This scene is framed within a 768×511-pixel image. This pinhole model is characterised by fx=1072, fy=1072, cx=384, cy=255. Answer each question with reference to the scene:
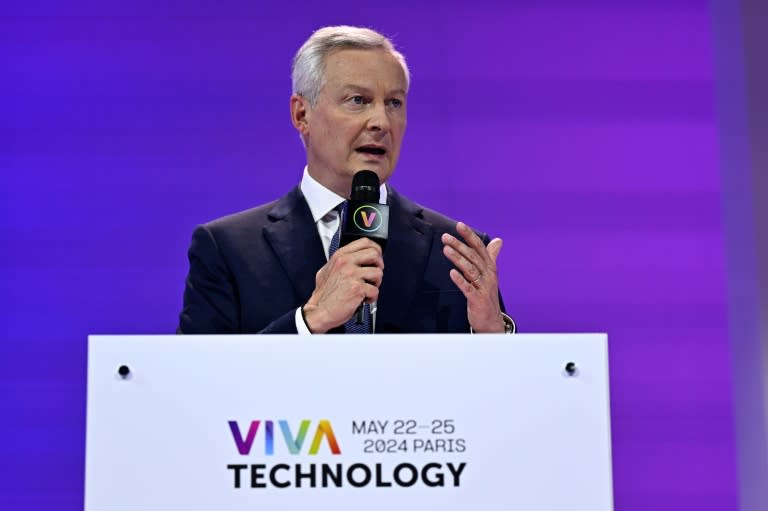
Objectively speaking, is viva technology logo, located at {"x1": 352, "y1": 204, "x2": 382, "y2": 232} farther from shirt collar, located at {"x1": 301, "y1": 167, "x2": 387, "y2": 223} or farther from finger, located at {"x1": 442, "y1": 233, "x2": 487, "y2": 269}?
shirt collar, located at {"x1": 301, "y1": 167, "x2": 387, "y2": 223}

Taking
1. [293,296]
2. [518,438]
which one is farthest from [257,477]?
[293,296]

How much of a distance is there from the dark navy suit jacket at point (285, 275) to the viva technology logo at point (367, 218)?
1.48ft

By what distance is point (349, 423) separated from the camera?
122cm

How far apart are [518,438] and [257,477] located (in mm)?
300

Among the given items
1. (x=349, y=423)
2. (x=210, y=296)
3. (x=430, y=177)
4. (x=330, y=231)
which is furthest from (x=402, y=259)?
(x=349, y=423)

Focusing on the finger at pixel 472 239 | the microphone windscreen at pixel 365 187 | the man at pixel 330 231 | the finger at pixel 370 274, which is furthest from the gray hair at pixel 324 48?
the finger at pixel 370 274

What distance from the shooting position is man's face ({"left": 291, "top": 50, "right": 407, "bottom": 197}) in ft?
7.80

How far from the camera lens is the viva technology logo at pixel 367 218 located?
72.6 inches

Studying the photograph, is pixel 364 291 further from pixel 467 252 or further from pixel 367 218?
pixel 467 252

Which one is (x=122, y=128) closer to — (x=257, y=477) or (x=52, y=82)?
(x=52, y=82)

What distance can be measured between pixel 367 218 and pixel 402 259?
21.4 inches

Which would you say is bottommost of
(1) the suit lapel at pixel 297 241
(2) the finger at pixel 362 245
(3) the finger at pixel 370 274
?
(3) the finger at pixel 370 274

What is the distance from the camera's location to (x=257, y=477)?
1.21 m

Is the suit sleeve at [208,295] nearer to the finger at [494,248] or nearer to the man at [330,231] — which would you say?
the man at [330,231]
